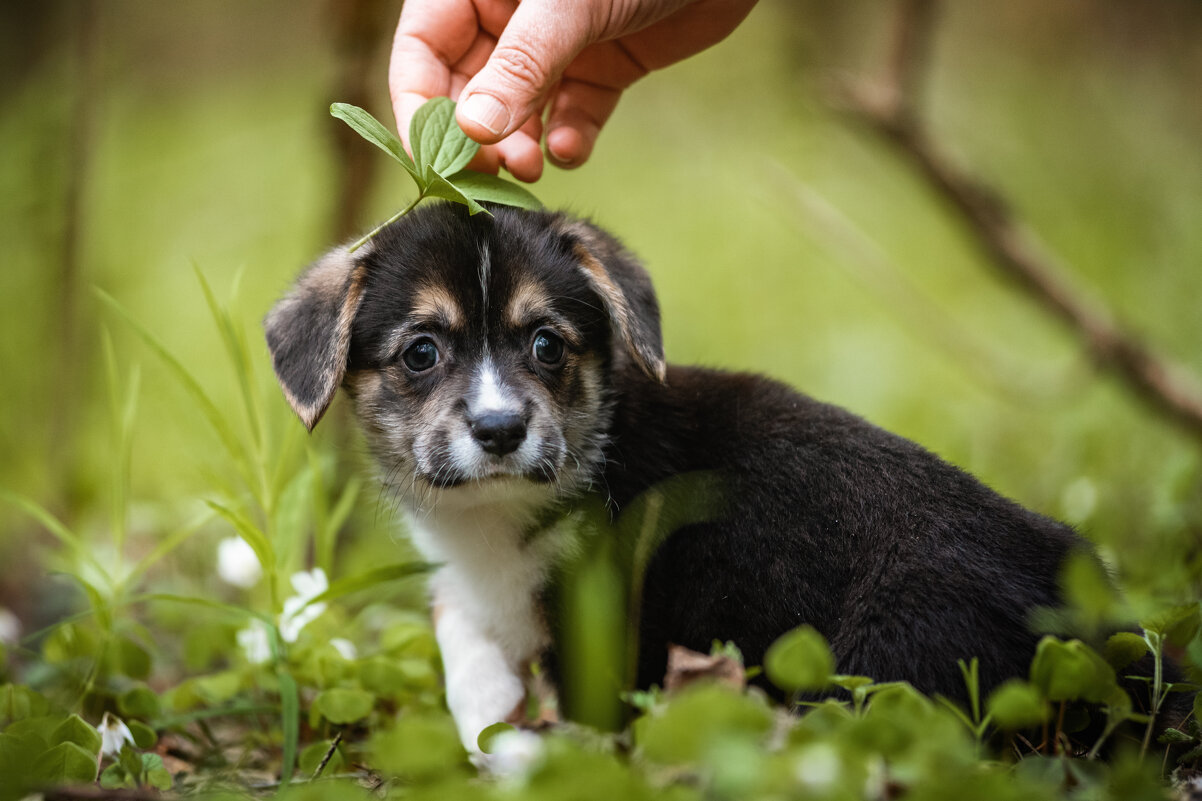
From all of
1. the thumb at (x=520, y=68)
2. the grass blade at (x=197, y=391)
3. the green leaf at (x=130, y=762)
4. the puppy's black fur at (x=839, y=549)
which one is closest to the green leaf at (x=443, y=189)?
the thumb at (x=520, y=68)

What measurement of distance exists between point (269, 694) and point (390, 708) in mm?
420

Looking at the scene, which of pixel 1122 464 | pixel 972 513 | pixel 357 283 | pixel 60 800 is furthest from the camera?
pixel 1122 464

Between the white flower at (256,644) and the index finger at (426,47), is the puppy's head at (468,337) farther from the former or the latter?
the white flower at (256,644)

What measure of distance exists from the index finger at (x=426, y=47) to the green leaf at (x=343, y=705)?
180 cm

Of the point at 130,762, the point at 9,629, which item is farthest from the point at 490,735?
the point at 9,629

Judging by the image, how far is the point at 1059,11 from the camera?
1057 centimetres

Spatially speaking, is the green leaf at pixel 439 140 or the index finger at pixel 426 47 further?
the index finger at pixel 426 47

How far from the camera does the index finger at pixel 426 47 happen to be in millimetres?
3398

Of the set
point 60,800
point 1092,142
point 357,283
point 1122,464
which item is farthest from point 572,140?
point 1092,142

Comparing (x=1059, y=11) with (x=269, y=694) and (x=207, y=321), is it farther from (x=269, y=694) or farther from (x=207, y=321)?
(x=269, y=694)

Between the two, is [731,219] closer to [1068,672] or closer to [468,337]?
[468,337]

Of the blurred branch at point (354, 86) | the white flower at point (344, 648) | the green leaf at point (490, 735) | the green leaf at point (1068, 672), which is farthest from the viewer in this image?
the blurred branch at point (354, 86)

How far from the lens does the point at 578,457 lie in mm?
3100

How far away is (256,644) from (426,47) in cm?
202
